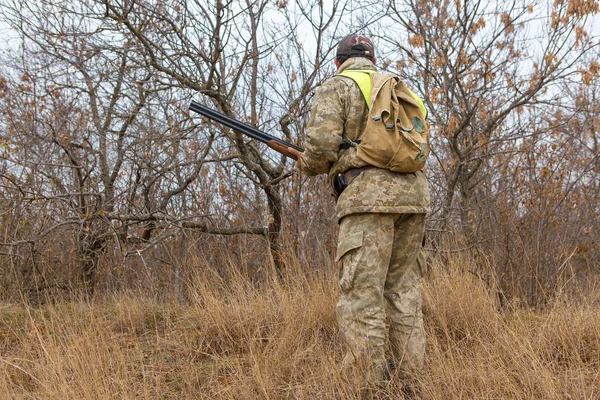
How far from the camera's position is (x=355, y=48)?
292 centimetres

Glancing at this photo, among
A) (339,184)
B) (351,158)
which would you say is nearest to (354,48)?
(351,158)

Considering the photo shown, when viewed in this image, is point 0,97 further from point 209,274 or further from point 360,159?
point 360,159

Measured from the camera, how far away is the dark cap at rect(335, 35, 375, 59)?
2.92 meters

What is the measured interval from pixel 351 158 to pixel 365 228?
0.37 meters

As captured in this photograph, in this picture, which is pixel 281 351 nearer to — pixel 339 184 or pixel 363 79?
pixel 339 184

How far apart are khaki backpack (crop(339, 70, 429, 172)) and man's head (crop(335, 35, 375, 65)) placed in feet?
0.87

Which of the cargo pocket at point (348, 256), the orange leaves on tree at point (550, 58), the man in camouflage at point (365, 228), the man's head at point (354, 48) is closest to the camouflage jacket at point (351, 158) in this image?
the man in camouflage at point (365, 228)

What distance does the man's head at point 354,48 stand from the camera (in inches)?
115

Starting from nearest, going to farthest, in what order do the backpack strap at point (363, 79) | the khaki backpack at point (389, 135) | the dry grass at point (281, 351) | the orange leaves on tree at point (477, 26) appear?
the dry grass at point (281, 351) < the khaki backpack at point (389, 135) < the backpack strap at point (363, 79) < the orange leaves on tree at point (477, 26)

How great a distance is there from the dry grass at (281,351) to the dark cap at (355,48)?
1650 millimetres

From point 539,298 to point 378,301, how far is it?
2581 mm

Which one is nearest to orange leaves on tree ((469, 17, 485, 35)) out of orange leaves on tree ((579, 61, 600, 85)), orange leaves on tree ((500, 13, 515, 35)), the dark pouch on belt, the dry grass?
orange leaves on tree ((500, 13, 515, 35))

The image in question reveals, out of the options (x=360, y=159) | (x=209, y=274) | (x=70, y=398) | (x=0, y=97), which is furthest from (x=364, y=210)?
(x=0, y=97)

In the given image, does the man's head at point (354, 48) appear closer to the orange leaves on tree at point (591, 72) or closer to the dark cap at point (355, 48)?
the dark cap at point (355, 48)
